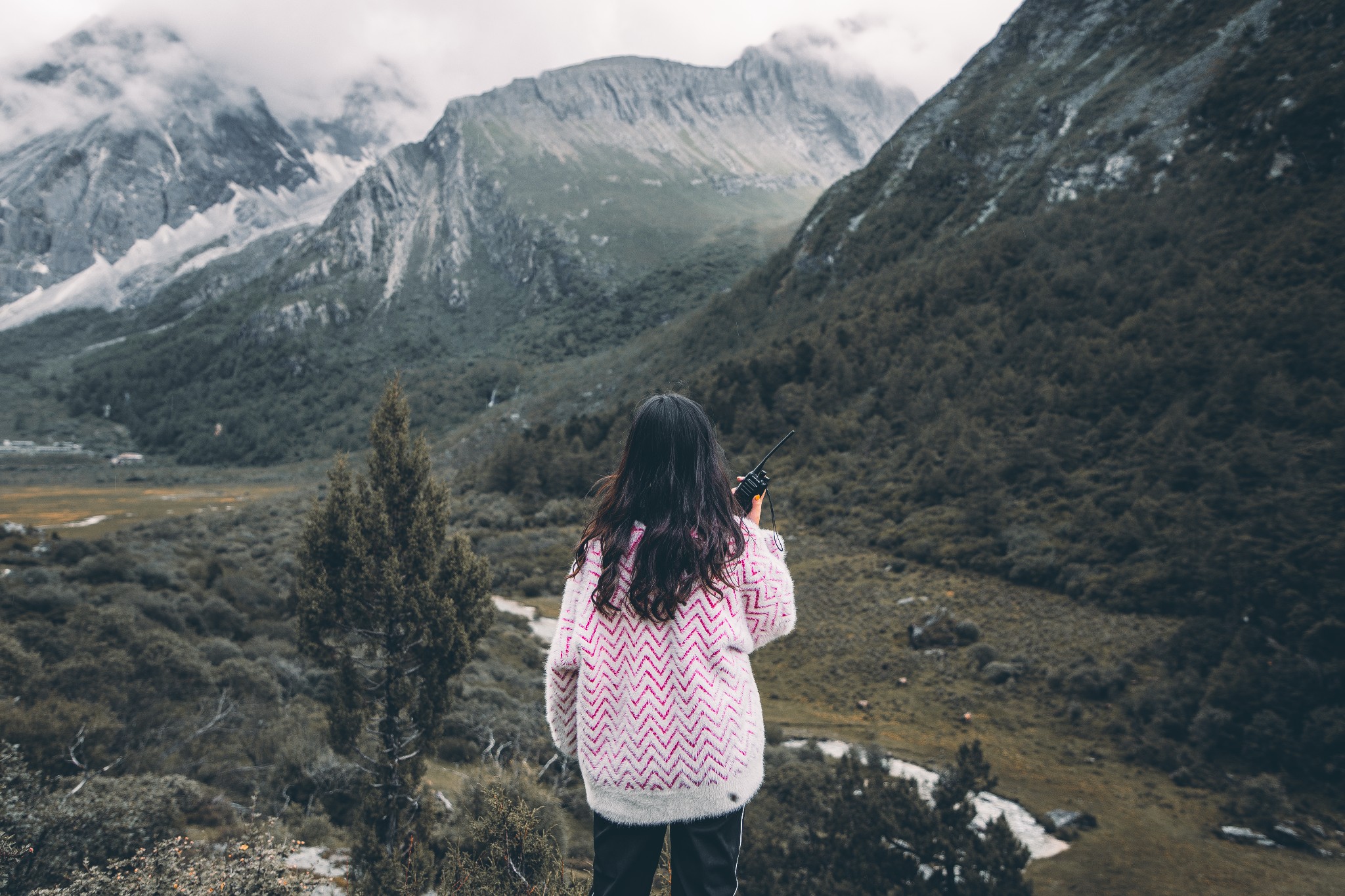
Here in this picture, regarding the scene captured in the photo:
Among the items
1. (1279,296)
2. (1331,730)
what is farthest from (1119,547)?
(1279,296)

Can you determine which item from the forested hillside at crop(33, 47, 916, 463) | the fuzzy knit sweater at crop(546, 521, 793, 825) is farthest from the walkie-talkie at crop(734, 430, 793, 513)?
the forested hillside at crop(33, 47, 916, 463)

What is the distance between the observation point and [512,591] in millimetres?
37438

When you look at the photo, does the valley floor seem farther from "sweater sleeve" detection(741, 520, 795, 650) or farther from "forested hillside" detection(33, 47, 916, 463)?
"forested hillside" detection(33, 47, 916, 463)

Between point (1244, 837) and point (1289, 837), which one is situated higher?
point (1289, 837)

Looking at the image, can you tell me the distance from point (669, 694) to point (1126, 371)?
41.5 metres

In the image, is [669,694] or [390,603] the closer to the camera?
[669,694]

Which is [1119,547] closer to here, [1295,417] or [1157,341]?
[1295,417]

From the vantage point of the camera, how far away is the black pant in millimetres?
2379

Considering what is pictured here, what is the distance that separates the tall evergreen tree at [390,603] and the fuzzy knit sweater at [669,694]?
31.3 feet

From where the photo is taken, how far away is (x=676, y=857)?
7.89 ft

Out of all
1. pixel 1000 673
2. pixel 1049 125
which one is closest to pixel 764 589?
pixel 1000 673

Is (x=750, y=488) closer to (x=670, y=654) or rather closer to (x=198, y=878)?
(x=670, y=654)

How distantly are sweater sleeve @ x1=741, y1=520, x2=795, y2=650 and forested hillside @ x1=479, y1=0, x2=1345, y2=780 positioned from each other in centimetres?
2336

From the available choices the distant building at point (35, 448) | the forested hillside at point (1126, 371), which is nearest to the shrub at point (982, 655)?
the forested hillside at point (1126, 371)
